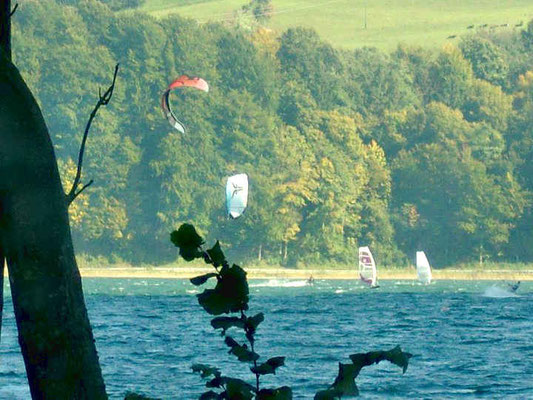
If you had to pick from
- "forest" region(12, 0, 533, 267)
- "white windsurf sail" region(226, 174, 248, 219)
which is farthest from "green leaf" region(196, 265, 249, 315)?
"forest" region(12, 0, 533, 267)

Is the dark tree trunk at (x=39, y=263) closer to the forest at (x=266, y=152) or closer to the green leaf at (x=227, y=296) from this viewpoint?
the green leaf at (x=227, y=296)

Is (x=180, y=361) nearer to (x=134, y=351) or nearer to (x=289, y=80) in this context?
(x=134, y=351)

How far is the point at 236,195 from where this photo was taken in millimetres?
70938

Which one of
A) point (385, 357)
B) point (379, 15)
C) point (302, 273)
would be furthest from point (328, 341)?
point (379, 15)

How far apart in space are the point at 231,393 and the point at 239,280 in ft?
1.15

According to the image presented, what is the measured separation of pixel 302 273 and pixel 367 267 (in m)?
17.7

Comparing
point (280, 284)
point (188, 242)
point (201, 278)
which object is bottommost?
point (280, 284)

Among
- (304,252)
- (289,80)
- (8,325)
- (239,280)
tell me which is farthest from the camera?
(289,80)

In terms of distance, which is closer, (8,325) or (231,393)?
(231,393)

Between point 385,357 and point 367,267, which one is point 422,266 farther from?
point 385,357

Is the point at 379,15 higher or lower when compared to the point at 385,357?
higher

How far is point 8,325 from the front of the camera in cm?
4841

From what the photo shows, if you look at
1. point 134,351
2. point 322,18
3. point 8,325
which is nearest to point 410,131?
point 322,18

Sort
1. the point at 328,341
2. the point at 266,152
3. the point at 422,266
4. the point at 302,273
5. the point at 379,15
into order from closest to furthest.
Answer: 1. the point at 328,341
2. the point at 422,266
3. the point at 302,273
4. the point at 266,152
5. the point at 379,15
